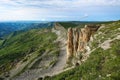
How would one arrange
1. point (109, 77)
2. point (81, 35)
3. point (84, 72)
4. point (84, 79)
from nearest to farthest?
1. point (109, 77)
2. point (84, 79)
3. point (84, 72)
4. point (81, 35)

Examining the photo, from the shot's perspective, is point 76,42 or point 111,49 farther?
point 76,42

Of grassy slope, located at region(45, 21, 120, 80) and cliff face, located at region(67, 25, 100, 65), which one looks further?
cliff face, located at region(67, 25, 100, 65)

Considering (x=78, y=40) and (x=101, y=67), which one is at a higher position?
(x=101, y=67)

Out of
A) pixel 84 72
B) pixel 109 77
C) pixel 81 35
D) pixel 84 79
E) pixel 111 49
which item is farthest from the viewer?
pixel 81 35

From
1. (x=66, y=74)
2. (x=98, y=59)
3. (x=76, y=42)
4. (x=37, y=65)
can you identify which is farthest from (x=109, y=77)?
(x=37, y=65)

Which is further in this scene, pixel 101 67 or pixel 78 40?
pixel 78 40

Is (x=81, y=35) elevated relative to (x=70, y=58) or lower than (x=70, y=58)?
elevated

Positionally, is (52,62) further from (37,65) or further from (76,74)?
(76,74)

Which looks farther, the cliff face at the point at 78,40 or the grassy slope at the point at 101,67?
the cliff face at the point at 78,40

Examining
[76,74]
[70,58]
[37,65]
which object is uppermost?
[76,74]
